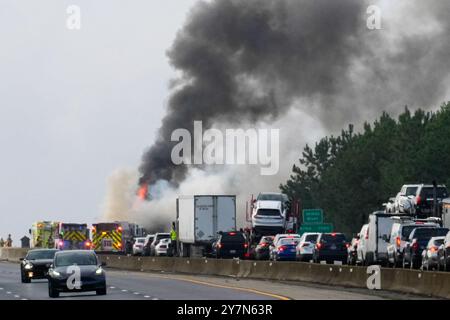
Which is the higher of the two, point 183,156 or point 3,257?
point 183,156

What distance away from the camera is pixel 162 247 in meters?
98.9

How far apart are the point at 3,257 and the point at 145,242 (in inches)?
695

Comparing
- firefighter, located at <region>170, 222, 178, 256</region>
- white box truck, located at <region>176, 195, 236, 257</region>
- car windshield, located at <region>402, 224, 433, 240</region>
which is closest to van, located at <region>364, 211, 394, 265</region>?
car windshield, located at <region>402, 224, 433, 240</region>

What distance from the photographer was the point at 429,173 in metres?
134

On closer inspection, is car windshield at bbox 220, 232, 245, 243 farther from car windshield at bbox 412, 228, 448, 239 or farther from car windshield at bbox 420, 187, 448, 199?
car windshield at bbox 412, 228, 448, 239

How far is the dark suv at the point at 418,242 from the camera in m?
54.8

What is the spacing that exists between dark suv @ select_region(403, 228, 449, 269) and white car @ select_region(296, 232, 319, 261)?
693 inches

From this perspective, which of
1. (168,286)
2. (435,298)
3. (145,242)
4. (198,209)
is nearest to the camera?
(435,298)

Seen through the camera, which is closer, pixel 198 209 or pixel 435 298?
pixel 435 298

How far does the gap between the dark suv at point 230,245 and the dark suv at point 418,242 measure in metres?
28.4

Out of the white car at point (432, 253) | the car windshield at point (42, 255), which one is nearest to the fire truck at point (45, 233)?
the car windshield at point (42, 255)

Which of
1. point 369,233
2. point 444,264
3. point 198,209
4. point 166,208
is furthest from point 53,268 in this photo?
point 166,208
